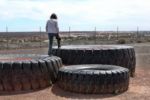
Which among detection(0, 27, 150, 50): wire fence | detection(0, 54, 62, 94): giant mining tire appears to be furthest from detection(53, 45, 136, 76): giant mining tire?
detection(0, 27, 150, 50): wire fence

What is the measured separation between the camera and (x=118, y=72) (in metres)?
9.27

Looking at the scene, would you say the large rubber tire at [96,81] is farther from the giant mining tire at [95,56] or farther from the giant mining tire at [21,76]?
the giant mining tire at [95,56]

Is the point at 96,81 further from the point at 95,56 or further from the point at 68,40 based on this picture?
the point at 68,40

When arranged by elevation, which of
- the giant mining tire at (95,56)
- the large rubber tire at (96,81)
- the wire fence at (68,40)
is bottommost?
the wire fence at (68,40)

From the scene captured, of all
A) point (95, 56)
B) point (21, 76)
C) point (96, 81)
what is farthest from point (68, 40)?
point (96, 81)

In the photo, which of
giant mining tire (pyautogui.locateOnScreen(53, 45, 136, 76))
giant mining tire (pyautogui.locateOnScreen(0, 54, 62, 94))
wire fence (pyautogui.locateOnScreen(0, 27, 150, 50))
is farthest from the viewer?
wire fence (pyautogui.locateOnScreen(0, 27, 150, 50))

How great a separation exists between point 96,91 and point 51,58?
189 cm

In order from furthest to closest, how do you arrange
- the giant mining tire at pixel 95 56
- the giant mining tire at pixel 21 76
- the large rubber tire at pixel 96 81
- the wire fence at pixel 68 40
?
the wire fence at pixel 68 40, the giant mining tire at pixel 95 56, the giant mining tire at pixel 21 76, the large rubber tire at pixel 96 81

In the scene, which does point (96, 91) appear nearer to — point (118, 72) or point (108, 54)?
point (118, 72)

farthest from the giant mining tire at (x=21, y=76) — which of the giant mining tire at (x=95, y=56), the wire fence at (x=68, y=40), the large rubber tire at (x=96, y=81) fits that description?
the wire fence at (x=68, y=40)

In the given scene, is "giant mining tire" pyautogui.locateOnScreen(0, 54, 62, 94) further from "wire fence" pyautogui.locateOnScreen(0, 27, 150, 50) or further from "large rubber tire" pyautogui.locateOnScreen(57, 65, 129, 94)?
"wire fence" pyautogui.locateOnScreen(0, 27, 150, 50)

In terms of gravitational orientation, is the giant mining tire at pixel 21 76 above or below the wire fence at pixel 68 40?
above

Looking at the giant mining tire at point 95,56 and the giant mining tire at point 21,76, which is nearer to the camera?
the giant mining tire at point 21,76

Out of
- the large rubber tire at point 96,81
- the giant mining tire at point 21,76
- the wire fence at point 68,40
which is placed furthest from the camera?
the wire fence at point 68,40
